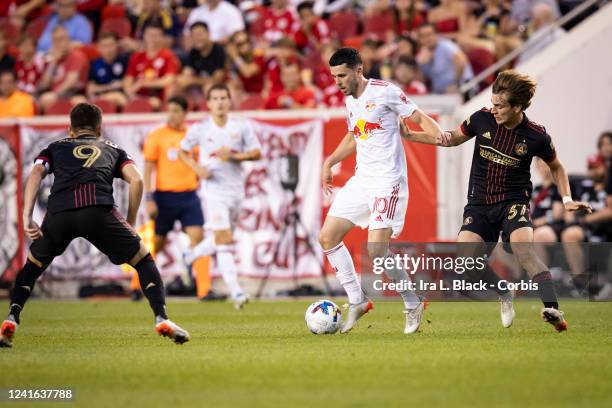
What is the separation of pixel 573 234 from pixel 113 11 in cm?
1153

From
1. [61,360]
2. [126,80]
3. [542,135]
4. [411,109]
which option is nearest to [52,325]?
[61,360]

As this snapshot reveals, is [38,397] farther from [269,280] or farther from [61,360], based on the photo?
[269,280]

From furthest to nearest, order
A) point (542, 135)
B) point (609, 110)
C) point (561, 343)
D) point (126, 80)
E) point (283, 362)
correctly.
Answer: point (126, 80) → point (609, 110) → point (542, 135) → point (561, 343) → point (283, 362)

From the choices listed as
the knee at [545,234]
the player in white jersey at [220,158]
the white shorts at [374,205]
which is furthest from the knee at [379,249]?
the knee at [545,234]

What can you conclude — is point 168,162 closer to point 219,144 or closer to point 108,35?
→ point 219,144

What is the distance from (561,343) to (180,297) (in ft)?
31.2

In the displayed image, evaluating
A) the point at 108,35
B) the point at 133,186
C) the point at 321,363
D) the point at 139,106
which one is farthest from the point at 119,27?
the point at 321,363

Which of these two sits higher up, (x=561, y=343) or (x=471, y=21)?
(x=471, y=21)

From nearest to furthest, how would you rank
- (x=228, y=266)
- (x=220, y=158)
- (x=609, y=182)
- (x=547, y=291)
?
(x=547, y=291) < (x=228, y=266) < (x=220, y=158) < (x=609, y=182)

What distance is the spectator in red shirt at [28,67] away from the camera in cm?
2223

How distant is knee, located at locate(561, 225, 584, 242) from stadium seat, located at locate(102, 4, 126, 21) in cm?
1118

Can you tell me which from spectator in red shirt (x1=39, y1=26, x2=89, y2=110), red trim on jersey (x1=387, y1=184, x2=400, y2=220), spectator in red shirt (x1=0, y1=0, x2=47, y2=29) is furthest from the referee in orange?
spectator in red shirt (x1=0, y1=0, x2=47, y2=29)

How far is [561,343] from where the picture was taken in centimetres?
939

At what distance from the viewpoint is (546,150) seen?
10164 millimetres
